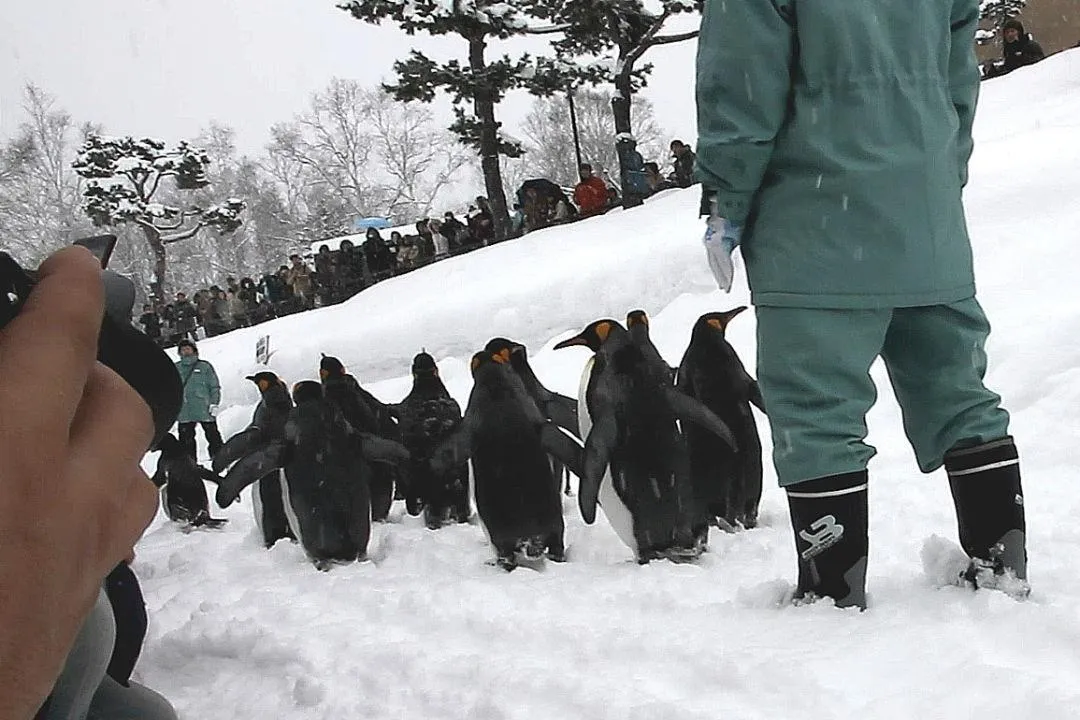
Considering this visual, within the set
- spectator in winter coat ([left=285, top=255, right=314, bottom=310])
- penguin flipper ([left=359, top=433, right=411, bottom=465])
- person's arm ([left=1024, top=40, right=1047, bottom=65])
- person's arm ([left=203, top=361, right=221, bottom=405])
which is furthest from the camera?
person's arm ([left=1024, top=40, right=1047, bottom=65])

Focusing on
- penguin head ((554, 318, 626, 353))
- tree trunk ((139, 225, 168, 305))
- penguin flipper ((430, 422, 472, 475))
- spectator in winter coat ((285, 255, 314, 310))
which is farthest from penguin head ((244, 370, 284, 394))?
spectator in winter coat ((285, 255, 314, 310))

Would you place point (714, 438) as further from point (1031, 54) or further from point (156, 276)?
point (1031, 54)

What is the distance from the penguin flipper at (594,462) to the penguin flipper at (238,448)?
1.27 m

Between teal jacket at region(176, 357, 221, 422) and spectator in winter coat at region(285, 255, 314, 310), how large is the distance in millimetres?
5301

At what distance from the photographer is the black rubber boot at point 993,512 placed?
4.25ft

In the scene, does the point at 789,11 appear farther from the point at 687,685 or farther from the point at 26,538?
the point at 26,538

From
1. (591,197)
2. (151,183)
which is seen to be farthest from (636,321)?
(591,197)

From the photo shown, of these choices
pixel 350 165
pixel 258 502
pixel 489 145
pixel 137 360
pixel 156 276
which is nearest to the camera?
pixel 137 360

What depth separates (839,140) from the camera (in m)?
1.30

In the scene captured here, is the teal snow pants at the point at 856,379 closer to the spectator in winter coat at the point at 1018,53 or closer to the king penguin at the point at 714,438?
the king penguin at the point at 714,438

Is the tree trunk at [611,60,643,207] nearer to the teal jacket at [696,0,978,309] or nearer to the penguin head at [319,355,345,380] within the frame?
the penguin head at [319,355,345,380]

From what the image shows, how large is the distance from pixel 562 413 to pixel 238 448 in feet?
3.44

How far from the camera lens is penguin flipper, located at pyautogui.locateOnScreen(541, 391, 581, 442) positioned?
2.96m

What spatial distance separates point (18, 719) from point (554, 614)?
1.12 metres
